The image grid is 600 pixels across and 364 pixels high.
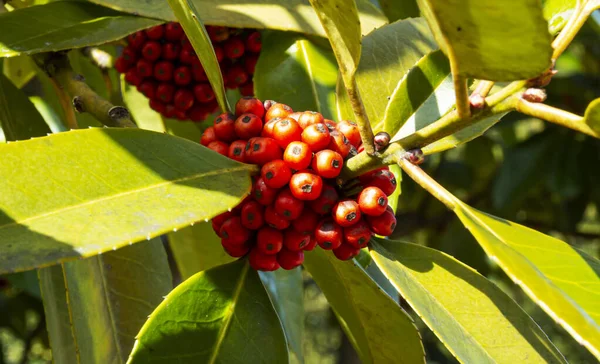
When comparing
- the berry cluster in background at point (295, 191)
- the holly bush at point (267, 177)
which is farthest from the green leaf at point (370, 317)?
the berry cluster in background at point (295, 191)

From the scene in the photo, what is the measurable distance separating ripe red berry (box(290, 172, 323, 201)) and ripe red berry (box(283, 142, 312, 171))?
0.05 ft

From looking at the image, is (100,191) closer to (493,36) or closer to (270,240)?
(270,240)

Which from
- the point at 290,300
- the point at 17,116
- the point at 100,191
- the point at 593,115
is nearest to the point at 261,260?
the point at 100,191

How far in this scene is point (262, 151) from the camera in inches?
40.8

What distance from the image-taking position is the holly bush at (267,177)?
0.81 meters

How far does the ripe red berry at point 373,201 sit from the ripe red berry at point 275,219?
4.5 inches

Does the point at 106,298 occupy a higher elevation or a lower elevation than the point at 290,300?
higher

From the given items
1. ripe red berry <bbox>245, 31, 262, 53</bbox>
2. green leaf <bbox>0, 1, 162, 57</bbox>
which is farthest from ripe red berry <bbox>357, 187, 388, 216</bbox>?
ripe red berry <bbox>245, 31, 262, 53</bbox>

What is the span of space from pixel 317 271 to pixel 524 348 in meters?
0.41

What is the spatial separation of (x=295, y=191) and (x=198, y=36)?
0.28 meters

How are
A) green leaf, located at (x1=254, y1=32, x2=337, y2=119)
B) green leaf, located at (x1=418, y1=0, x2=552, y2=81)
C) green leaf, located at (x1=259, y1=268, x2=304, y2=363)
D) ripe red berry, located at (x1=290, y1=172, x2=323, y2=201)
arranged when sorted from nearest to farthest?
green leaf, located at (x1=418, y1=0, x2=552, y2=81), ripe red berry, located at (x1=290, y1=172, x2=323, y2=201), green leaf, located at (x1=254, y1=32, x2=337, y2=119), green leaf, located at (x1=259, y1=268, x2=304, y2=363)

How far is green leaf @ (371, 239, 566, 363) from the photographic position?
1.02 metres

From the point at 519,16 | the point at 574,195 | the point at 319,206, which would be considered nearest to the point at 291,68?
the point at 319,206

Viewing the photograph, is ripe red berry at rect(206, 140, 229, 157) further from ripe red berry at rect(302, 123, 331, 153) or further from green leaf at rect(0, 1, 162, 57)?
green leaf at rect(0, 1, 162, 57)
